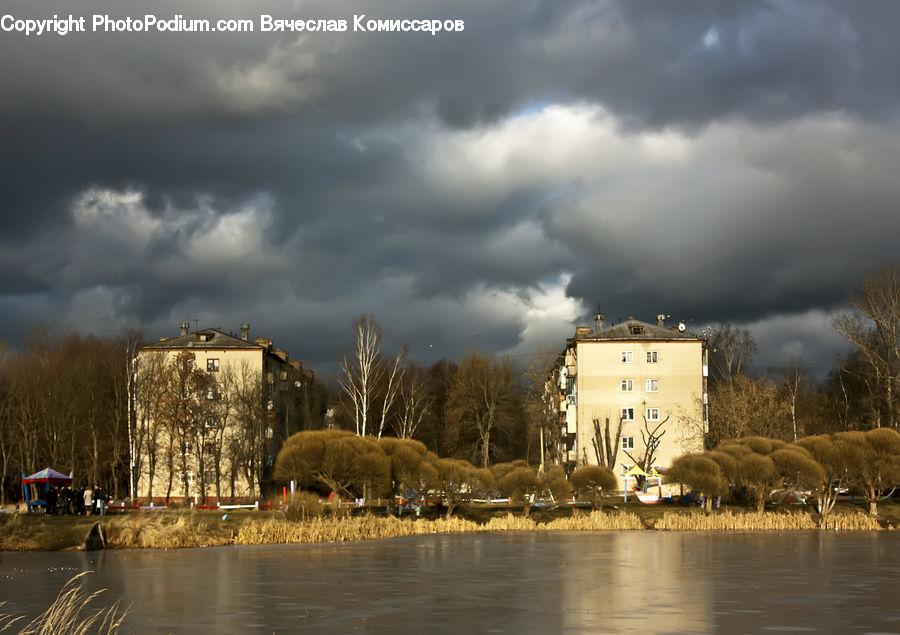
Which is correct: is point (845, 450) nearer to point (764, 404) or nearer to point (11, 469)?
point (764, 404)

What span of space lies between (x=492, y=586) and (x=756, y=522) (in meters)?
36.3

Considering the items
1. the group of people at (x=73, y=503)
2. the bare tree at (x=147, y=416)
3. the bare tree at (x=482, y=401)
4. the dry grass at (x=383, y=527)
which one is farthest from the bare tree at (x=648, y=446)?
the group of people at (x=73, y=503)

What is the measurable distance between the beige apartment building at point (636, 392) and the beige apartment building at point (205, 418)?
32695 mm

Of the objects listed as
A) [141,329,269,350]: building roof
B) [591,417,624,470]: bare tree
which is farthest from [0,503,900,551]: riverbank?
[141,329,269,350]: building roof

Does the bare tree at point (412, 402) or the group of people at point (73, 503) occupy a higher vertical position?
the bare tree at point (412, 402)

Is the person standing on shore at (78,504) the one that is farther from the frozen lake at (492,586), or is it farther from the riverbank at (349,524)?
the frozen lake at (492,586)

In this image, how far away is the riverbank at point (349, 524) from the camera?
52.4m

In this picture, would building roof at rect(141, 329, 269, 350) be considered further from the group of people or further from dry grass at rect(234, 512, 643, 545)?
dry grass at rect(234, 512, 643, 545)

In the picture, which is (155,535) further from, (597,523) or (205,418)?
(205,418)

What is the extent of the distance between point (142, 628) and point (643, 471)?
264ft

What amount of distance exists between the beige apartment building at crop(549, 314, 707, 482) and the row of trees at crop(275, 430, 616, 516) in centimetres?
3511

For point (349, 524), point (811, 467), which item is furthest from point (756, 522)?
point (349, 524)

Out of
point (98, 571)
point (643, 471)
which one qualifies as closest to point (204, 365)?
point (643, 471)

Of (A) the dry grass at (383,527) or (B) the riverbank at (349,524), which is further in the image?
(A) the dry grass at (383,527)
